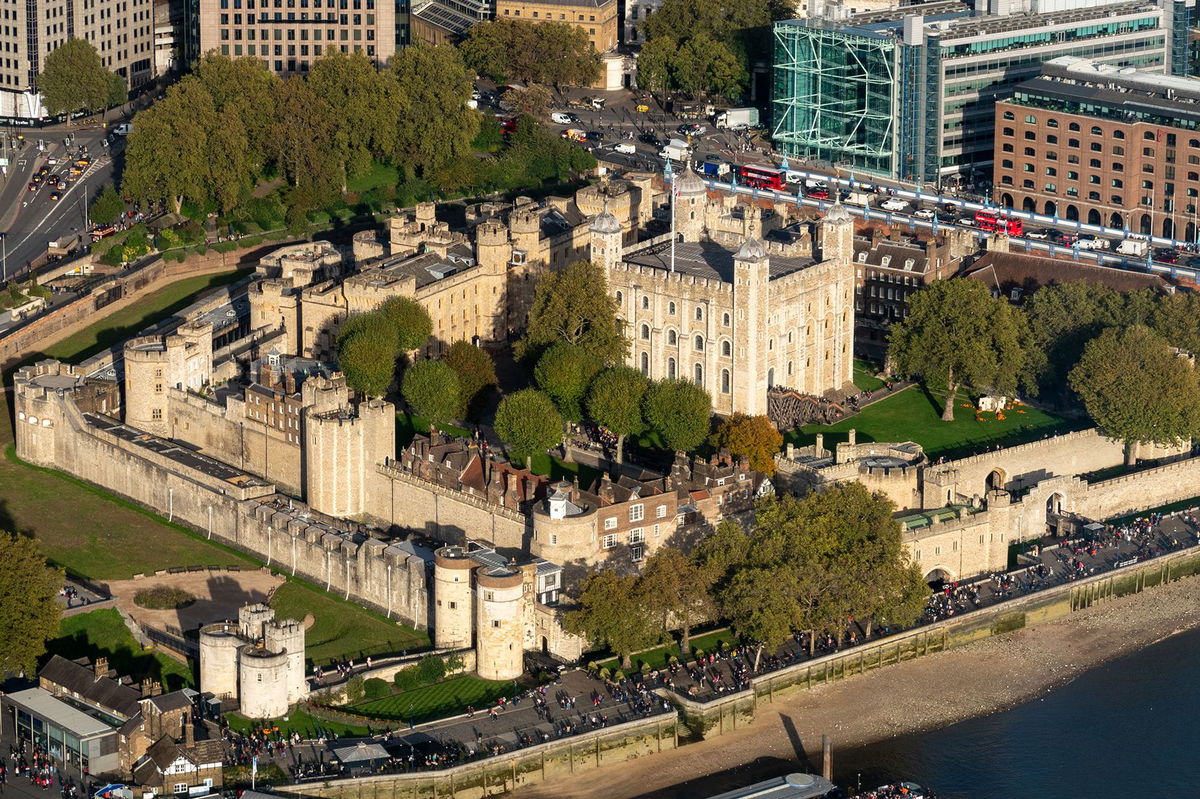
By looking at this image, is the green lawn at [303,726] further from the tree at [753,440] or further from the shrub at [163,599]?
the tree at [753,440]

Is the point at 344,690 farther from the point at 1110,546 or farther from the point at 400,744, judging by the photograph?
the point at 1110,546

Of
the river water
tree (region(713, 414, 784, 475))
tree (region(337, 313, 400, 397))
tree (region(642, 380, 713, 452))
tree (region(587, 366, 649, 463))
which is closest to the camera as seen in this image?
the river water

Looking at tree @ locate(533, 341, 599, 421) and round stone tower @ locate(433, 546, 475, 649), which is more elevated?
tree @ locate(533, 341, 599, 421)

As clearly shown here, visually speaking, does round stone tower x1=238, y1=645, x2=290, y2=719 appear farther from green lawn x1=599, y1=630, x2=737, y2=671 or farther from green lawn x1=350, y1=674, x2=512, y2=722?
green lawn x1=599, y1=630, x2=737, y2=671

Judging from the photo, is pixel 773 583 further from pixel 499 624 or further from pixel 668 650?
pixel 499 624

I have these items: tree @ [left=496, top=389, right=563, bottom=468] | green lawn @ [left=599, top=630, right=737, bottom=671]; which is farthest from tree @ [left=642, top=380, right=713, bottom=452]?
green lawn @ [left=599, top=630, right=737, bottom=671]

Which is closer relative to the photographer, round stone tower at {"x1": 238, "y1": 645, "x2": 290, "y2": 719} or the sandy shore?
the sandy shore
